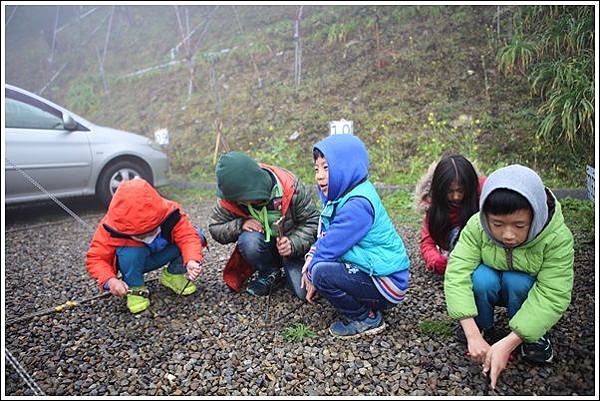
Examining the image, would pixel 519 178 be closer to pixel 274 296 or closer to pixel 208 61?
pixel 274 296

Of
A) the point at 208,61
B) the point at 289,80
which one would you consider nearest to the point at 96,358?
the point at 289,80

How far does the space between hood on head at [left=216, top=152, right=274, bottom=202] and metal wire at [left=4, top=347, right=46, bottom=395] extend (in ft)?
3.65

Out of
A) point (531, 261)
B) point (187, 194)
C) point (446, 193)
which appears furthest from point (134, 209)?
point (187, 194)

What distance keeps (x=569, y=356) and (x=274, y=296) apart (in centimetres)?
141

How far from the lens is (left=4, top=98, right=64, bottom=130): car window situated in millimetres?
4309

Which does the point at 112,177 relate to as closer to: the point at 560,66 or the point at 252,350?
the point at 252,350

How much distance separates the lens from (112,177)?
4.94m

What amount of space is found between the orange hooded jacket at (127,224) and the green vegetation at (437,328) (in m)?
1.15

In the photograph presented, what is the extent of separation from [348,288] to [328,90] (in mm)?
4917

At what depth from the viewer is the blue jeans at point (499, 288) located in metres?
1.68

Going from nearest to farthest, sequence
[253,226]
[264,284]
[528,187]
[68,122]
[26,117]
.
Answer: [528,187] → [253,226] → [264,284] → [26,117] → [68,122]

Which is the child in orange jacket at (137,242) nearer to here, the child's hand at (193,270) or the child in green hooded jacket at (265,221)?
the child's hand at (193,270)

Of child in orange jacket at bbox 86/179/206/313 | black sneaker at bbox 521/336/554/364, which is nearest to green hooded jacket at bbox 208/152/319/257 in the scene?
child in orange jacket at bbox 86/179/206/313

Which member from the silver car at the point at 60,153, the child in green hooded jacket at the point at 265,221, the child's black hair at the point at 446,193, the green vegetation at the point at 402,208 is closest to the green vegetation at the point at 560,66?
the green vegetation at the point at 402,208
